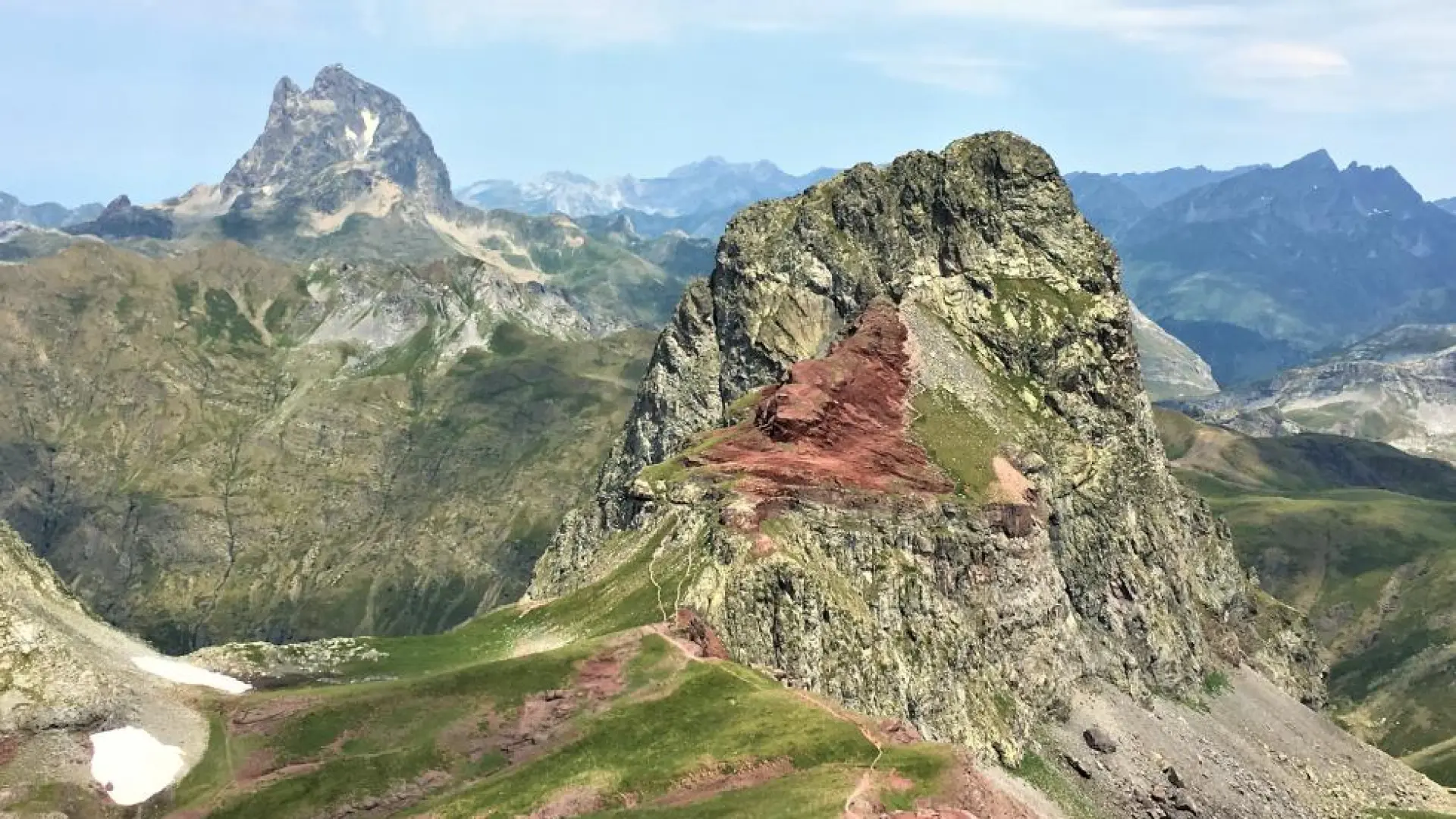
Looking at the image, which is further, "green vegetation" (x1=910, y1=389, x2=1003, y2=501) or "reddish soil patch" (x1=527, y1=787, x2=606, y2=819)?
"green vegetation" (x1=910, y1=389, x2=1003, y2=501)

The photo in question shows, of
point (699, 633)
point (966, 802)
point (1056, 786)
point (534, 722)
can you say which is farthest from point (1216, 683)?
point (534, 722)

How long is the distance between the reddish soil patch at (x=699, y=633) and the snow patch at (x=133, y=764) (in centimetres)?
4097

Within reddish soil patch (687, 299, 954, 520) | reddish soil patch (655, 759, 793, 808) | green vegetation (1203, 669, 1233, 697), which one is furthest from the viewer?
green vegetation (1203, 669, 1233, 697)

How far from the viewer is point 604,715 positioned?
83.0 meters

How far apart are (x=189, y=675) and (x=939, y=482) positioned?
81.8m

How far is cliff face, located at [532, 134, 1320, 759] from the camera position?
110250mm

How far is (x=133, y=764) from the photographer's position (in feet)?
243

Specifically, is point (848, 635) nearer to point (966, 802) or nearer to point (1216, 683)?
point (966, 802)

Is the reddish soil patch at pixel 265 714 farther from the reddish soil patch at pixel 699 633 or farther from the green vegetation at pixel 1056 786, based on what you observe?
the green vegetation at pixel 1056 786

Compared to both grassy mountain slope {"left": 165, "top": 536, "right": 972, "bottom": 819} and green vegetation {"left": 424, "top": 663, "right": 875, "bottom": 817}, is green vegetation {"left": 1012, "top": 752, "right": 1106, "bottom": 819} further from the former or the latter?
green vegetation {"left": 424, "top": 663, "right": 875, "bottom": 817}

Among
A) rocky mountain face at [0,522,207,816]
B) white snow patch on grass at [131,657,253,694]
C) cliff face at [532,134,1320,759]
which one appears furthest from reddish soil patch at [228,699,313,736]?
cliff face at [532,134,1320,759]

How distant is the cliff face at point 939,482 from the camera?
110 m

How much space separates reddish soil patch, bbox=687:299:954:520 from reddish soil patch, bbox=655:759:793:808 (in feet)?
129

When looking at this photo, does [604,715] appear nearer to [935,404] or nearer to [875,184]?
[935,404]
